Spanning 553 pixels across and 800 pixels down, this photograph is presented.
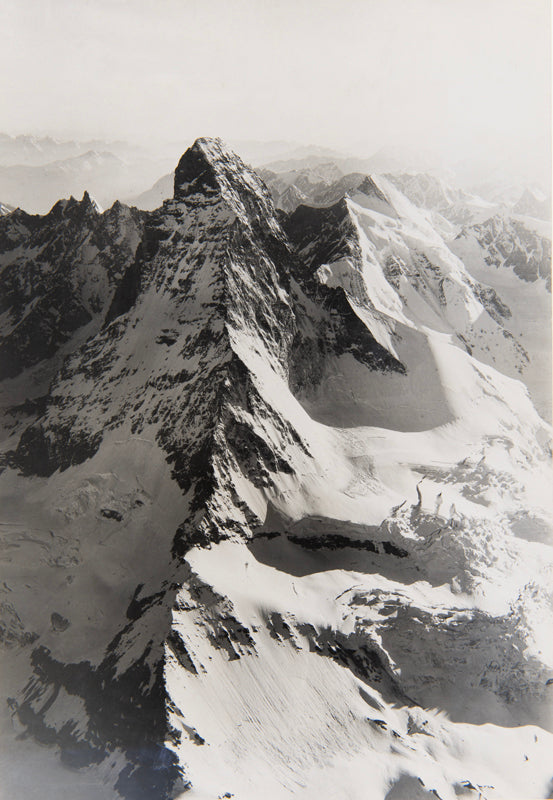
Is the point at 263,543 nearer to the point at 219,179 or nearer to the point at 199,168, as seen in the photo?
the point at 219,179

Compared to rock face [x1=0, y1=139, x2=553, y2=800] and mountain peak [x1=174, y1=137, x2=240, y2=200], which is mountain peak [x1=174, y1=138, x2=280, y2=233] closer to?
mountain peak [x1=174, y1=137, x2=240, y2=200]

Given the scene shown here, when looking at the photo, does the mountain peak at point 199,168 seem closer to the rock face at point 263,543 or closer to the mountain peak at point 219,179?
the mountain peak at point 219,179

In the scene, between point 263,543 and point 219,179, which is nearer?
point 263,543

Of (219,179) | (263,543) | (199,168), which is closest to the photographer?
(263,543)

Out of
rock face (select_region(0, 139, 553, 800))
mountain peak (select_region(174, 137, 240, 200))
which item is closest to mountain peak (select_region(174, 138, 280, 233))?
mountain peak (select_region(174, 137, 240, 200))

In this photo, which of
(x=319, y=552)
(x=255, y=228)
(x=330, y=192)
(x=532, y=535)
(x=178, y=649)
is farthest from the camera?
(x=330, y=192)

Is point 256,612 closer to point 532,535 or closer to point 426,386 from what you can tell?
point 532,535

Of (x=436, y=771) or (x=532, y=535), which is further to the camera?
(x=532, y=535)

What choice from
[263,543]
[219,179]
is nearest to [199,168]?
[219,179]

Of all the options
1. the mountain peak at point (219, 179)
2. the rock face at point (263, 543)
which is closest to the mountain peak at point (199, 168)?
the mountain peak at point (219, 179)

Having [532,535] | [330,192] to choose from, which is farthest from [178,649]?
[330,192]
